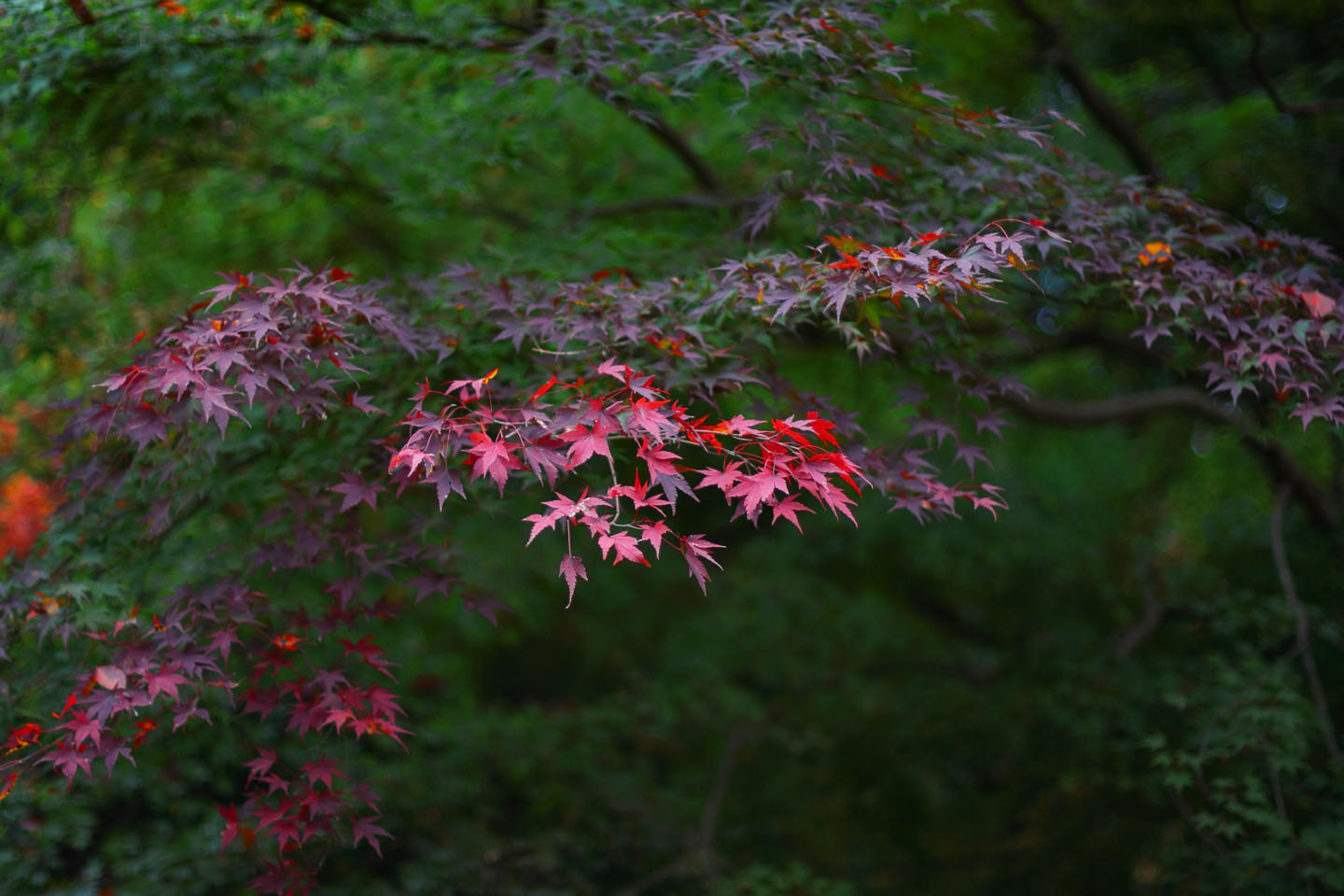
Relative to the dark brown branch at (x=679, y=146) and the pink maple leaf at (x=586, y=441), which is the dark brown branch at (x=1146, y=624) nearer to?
the dark brown branch at (x=679, y=146)

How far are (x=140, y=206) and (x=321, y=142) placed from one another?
66.1 inches

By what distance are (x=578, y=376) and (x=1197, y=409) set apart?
327cm

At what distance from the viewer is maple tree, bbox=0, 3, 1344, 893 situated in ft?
5.98

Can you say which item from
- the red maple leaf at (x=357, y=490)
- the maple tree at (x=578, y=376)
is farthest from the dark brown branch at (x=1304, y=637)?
the red maple leaf at (x=357, y=490)

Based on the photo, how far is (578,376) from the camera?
2.11 m

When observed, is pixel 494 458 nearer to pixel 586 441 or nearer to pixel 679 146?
pixel 586 441

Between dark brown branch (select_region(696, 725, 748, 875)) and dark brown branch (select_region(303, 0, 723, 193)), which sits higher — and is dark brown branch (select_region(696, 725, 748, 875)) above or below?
below

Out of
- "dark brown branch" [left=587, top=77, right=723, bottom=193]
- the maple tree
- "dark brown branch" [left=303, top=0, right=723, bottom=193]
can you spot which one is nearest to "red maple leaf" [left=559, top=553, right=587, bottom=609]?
the maple tree

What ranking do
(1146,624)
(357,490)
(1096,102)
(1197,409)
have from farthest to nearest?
(1146,624), (1197,409), (1096,102), (357,490)

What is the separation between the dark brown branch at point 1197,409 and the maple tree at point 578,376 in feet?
3.06

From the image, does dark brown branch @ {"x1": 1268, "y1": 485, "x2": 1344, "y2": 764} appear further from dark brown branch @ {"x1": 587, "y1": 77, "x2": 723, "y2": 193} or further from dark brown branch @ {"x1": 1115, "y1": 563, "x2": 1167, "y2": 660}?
dark brown branch @ {"x1": 587, "y1": 77, "x2": 723, "y2": 193}

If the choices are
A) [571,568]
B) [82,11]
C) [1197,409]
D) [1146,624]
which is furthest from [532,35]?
[1146,624]

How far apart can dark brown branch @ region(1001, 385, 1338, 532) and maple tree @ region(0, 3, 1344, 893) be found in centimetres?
93

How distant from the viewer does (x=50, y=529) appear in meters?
2.38
